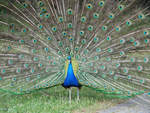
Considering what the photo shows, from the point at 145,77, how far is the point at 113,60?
607 millimetres

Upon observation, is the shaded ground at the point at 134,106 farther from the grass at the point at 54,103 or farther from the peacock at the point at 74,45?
Result: the peacock at the point at 74,45

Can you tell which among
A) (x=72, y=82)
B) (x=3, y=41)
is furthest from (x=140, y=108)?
(x=3, y=41)

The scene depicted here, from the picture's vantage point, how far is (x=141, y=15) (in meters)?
4.05

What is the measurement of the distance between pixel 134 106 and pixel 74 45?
5.11 ft

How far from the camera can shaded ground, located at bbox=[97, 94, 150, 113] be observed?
13.4 feet

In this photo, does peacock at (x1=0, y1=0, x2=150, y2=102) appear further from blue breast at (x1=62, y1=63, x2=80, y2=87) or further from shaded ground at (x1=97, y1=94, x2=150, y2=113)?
shaded ground at (x1=97, y1=94, x2=150, y2=113)

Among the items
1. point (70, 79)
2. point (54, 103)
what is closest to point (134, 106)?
point (70, 79)

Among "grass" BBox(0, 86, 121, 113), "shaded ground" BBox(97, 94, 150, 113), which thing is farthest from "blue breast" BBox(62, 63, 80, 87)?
"shaded ground" BBox(97, 94, 150, 113)

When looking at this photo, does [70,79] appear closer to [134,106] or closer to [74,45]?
[74,45]

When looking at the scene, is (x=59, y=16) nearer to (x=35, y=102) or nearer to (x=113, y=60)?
(x=113, y=60)

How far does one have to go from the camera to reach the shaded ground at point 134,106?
407 cm

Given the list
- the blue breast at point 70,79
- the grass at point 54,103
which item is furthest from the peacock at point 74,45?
the grass at point 54,103

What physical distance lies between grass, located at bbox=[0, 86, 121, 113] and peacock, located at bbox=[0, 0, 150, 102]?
310mm

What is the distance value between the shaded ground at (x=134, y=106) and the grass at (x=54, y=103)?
169mm
